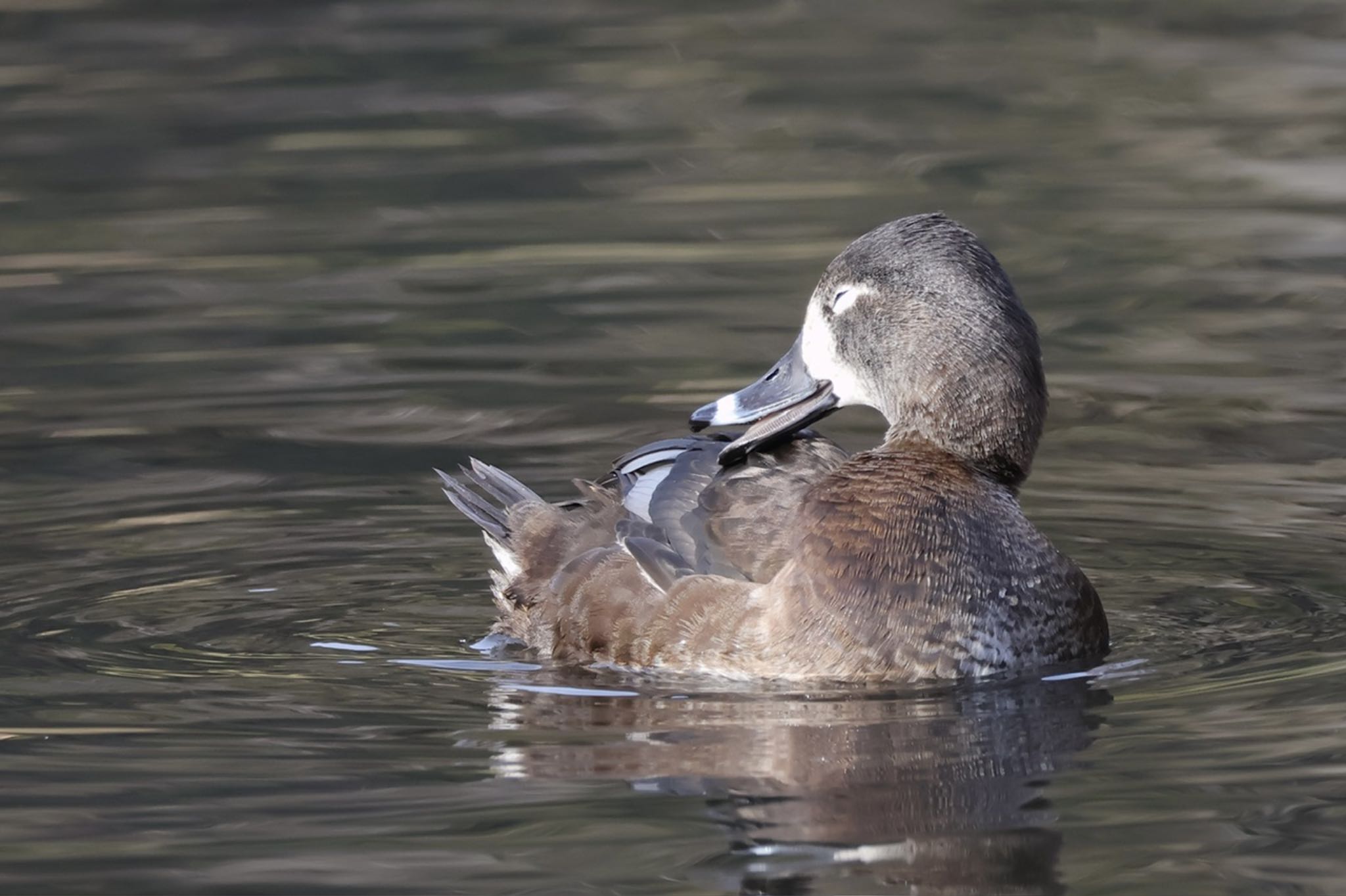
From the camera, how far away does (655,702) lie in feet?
19.7

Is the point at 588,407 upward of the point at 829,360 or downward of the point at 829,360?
downward

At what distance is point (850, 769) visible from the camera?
17.5 feet

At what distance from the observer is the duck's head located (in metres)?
6.41

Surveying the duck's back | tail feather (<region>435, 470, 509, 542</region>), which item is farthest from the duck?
tail feather (<region>435, 470, 509, 542</region>)

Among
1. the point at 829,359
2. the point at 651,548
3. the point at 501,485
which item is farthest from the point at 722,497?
the point at 501,485

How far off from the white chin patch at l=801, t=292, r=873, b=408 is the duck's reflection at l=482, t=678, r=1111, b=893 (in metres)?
1.15

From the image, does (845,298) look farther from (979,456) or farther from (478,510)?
(478,510)

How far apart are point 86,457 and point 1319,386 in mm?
4767

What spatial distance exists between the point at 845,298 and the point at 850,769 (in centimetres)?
182

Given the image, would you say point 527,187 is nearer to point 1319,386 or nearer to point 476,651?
point 1319,386

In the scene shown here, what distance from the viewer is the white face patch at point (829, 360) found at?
6773mm

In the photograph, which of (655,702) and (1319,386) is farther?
(1319,386)

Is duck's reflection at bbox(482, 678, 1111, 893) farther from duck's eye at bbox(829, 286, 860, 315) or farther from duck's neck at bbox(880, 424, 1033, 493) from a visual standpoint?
duck's eye at bbox(829, 286, 860, 315)

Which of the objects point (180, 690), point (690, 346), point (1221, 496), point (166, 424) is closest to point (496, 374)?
point (690, 346)
